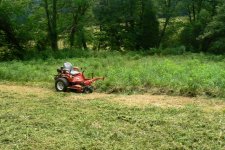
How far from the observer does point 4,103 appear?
11078mm

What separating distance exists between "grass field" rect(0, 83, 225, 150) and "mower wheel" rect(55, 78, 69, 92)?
0.91 metres

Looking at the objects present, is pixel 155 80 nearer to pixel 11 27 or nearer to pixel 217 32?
pixel 217 32

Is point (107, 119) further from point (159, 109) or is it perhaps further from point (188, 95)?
point (188, 95)

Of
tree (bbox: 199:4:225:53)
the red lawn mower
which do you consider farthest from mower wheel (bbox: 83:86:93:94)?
tree (bbox: 199:4:225:53)

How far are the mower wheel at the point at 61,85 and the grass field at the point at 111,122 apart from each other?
91 cm

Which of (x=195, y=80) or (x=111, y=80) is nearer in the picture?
(x=195, y=80)

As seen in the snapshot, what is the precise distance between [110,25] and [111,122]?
24185mm

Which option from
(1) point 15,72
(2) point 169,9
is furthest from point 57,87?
(2) point 169,9

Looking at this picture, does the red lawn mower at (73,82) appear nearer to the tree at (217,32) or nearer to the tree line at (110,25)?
the tree line at (110,25)

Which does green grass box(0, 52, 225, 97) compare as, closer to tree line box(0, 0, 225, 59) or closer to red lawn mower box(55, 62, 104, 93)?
red lawn mower box(55, 62, 104, 93)

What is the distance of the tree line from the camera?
26.0 metres

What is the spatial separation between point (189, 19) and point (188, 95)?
2316cm

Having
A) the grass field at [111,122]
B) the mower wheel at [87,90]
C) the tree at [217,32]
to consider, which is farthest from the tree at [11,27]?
the grass field at [111,122]

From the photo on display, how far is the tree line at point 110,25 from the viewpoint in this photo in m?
26.0
